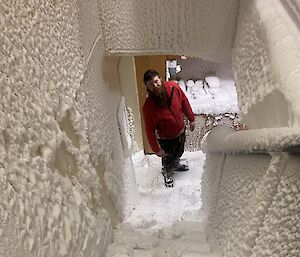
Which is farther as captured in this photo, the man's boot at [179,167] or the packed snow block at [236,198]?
the man's boot at [179,167]

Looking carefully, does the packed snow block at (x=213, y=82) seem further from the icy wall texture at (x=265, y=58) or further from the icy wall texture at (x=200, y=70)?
the icy wall texture at (x=265, y=58)

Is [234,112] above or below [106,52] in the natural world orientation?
above

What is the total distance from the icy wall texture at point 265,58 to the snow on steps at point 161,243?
1.40 ft

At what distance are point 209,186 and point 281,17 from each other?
728 mm

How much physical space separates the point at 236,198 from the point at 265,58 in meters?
0.36

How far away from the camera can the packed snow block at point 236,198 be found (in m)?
0.89

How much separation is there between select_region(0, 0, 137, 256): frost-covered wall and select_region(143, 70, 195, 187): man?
3.19 feet

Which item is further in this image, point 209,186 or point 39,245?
point 209,186

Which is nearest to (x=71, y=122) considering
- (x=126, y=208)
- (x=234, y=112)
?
(x=126, y=208)

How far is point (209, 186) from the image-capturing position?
156 cm

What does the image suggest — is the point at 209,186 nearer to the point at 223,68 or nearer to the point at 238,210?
the point at 238,210

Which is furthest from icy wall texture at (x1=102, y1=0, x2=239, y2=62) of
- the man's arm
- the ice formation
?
the man's arm

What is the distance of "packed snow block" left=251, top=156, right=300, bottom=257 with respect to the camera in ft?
2.47

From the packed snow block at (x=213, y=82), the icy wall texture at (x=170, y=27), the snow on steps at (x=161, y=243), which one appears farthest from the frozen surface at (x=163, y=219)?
the packed snow block at (x=213, y=82)
